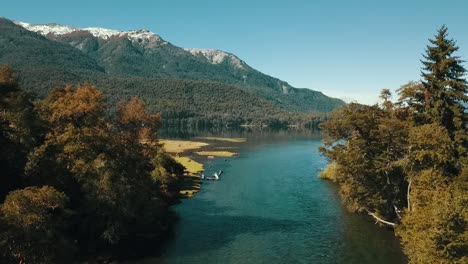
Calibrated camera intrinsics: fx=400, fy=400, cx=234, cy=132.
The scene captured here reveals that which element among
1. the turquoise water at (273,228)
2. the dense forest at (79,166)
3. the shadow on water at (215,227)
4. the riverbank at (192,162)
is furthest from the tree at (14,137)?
the riverbank at (192,162)

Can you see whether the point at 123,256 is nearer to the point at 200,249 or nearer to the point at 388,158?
the point at 200,249

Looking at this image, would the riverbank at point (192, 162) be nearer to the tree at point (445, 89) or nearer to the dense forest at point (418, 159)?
the dense forest at point (418, 159)

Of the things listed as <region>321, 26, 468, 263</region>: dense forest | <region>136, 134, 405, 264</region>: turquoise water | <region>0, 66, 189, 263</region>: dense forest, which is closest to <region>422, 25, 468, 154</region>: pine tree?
<region>321, 26, 468, 263</region>: dense forest

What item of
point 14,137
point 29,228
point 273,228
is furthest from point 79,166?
point 273,228

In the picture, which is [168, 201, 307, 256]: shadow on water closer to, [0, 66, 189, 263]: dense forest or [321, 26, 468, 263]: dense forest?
[0, 66, 189, 263]: dense forest

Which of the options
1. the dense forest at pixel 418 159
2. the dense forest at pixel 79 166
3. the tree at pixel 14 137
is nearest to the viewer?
the dense forest at pixel 418 159

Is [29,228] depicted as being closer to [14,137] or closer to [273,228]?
[14,137]
